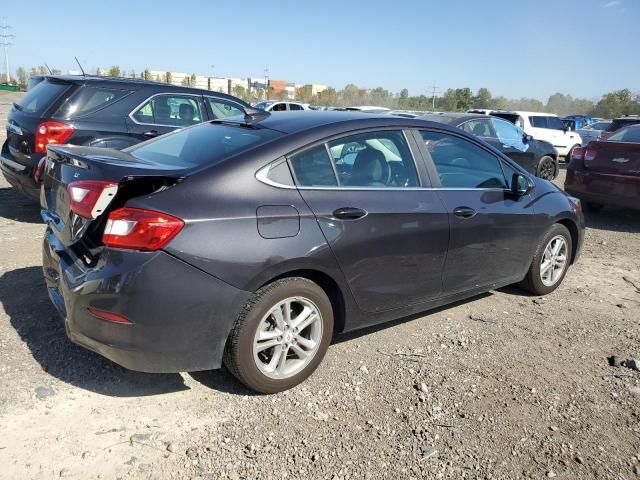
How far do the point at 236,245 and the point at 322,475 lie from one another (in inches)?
46.9

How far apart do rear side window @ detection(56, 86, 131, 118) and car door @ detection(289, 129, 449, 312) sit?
388cm

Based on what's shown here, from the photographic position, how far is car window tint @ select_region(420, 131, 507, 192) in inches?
155

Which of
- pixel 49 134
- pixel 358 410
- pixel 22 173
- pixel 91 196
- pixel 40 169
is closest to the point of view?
pixel 91 196

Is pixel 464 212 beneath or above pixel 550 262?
above

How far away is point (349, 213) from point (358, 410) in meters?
1.14

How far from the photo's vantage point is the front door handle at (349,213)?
3.18 m

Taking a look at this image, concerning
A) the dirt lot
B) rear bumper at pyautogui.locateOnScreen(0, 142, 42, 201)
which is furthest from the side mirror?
rear bumper at pyautogui.locateOnScreen(0, 142, 42, 201)

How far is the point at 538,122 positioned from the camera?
17.0 m

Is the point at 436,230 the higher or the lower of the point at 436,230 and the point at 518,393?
the higher

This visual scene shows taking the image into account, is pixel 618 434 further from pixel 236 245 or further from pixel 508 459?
pixel 236 245

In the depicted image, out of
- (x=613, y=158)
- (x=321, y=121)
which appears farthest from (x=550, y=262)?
(x=613, y=158)

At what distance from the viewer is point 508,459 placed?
2.69m

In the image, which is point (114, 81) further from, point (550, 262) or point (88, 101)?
point (550, 262)

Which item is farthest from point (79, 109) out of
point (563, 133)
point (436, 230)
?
point (563, 133)
